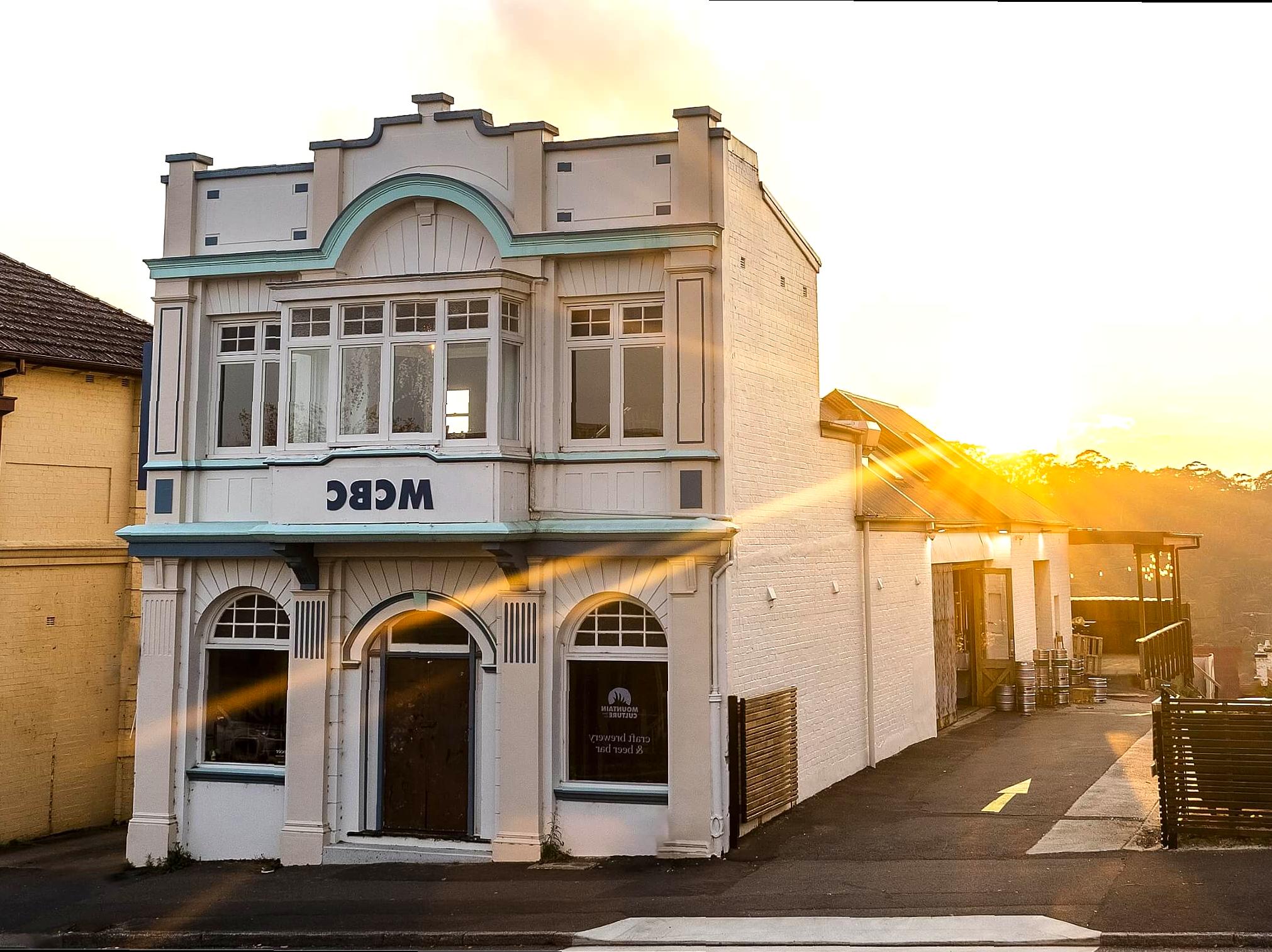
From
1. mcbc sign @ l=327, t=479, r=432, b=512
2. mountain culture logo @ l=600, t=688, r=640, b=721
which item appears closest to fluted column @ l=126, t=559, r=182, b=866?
mcbc sign @ l=327, t=479, r=432, b=512

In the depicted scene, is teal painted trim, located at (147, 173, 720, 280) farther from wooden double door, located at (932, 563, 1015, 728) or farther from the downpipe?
wooden double door, located at (932, 563, 1015, 728)

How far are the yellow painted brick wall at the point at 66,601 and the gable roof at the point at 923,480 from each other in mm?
11998

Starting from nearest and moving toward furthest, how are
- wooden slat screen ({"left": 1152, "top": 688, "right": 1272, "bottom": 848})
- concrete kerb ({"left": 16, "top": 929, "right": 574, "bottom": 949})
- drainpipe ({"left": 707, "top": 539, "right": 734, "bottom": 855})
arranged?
concrete kerb ({"left": 16, "top": 929, "right": 574, "bottom": 949}) < wooden slat screen ({"left": 1152, "top": 688, "right": 1272, "bottom": 848}) < drainpipe ({"left": 707, "top": 539, "right": 734, "bottom": 855})

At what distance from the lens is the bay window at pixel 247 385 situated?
15.5m

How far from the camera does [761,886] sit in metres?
12.0

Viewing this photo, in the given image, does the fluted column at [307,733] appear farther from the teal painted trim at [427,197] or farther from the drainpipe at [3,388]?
the drainpipe at [3,388]

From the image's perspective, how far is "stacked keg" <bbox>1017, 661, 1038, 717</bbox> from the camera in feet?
81.6

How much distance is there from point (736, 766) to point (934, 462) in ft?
50.6

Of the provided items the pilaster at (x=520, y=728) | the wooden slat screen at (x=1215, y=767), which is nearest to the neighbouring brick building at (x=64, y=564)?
the pilaster at (x=520, y=728)

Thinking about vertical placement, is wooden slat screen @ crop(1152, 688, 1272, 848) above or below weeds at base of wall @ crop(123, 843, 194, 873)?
above

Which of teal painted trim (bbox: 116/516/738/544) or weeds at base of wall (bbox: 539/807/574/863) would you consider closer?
teal painted trim (bbox: 116/516/738/544)

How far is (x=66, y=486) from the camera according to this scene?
18.6 metres

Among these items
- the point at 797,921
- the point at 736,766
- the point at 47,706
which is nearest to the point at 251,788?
Answer: the point at 47,706

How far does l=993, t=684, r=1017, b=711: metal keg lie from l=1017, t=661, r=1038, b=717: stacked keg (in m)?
0.10
